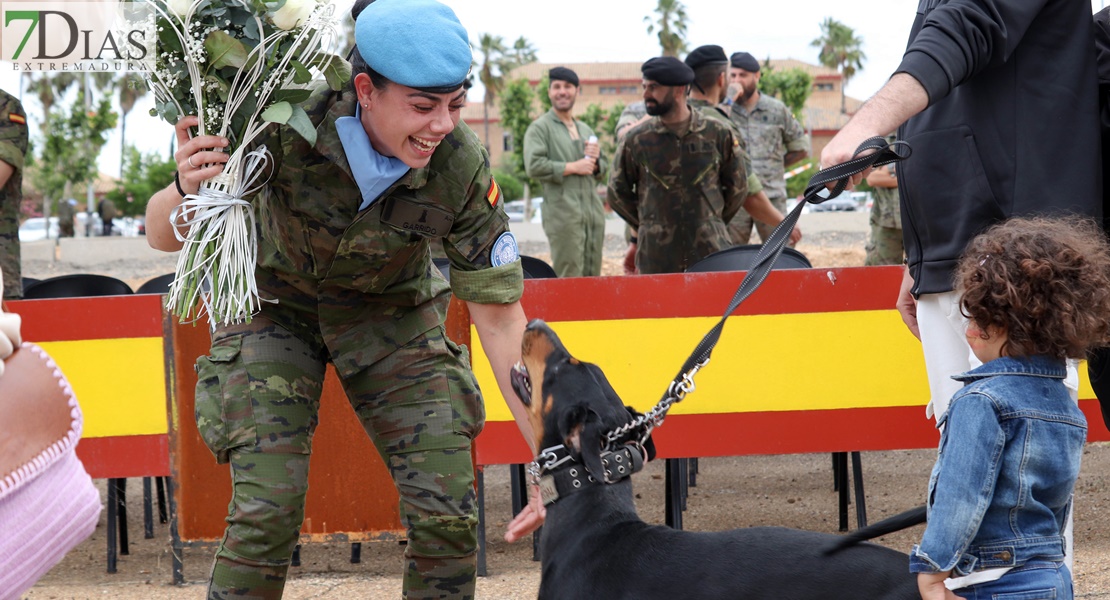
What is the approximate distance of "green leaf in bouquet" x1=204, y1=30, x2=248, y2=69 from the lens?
2.97 metres

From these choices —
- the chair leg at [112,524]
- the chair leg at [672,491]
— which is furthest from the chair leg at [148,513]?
the chair leg at [672,491]

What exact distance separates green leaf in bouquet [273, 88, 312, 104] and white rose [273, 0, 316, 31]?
181 millimetres

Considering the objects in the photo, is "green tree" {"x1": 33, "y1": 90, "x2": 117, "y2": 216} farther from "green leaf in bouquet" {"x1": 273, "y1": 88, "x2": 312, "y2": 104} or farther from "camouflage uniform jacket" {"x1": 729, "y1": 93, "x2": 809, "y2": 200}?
"green leaf in bouquet" {"x1": 273, "y1": 88, "x2": 312, "y2": 104}

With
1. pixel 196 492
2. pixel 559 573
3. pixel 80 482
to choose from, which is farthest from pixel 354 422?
pixel 80 482

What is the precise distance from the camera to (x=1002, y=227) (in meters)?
2.64

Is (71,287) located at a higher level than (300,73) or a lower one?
lower

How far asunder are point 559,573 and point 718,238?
4859mm

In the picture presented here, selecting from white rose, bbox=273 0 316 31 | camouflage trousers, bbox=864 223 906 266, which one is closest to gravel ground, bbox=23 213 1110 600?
camouflage trousers, bbox=864 223 906 266

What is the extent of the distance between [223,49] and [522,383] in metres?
1.29

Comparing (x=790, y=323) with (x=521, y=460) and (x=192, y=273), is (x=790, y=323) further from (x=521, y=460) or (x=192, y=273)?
(x=192, y=273)

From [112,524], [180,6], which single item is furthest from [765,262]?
[112,524]

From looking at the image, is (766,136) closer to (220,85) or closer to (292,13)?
(292,13)

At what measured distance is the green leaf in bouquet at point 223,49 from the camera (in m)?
2.97

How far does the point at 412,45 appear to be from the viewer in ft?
9.80
